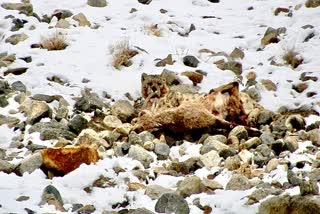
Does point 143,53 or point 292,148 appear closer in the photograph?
point 292,148

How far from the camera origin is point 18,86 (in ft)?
22.8

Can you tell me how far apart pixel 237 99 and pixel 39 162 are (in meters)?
2.15

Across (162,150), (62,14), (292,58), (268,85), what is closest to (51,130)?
(162,150)

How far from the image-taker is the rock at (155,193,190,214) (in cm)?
445

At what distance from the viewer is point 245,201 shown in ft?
14.9

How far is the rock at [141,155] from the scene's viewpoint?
5441 millimetres

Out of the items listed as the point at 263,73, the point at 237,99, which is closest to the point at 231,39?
the point at 263,73

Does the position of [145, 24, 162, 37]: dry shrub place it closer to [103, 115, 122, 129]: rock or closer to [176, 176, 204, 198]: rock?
[103, 115, 122, 129]: rock

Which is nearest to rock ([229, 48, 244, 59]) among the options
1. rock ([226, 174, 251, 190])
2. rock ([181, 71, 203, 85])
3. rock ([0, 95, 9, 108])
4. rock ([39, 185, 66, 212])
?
rock ([181, 71, 203, 85])

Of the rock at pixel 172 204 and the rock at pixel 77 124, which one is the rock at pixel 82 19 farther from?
the rock at pixel 172 204

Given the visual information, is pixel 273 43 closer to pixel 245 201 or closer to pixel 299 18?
pixel 299 18

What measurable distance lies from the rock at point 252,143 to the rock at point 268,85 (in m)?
1.33

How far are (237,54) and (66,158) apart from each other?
3306 mm

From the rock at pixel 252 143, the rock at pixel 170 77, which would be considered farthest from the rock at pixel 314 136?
the rock at pixel 170 77
